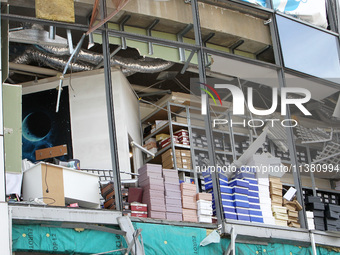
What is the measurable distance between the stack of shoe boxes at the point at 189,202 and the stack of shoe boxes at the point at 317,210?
2.60m

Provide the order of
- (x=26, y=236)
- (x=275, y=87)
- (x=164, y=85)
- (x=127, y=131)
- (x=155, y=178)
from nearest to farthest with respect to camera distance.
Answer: (x=26, y=236)
(x=155, y=178)
(x=127, y=131)
(x=275, y=87)
(x=164, y=85)

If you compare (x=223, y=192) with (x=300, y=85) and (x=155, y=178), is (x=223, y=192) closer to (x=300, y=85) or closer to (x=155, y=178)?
(x=155, y=178)

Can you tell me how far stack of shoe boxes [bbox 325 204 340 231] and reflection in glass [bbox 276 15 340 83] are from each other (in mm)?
3026

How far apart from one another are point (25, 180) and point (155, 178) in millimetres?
2340

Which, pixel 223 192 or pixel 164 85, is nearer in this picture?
pixel 223 192

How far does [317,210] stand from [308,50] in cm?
362

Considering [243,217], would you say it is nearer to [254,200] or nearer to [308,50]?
[254,200]

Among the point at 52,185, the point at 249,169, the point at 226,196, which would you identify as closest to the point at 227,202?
the point at 226,196

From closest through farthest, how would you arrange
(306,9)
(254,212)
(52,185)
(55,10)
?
(52,185), (55,10), (254,212), (306,9)

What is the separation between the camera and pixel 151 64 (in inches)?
631

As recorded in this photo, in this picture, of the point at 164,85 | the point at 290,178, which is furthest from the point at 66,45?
the point at 290,178

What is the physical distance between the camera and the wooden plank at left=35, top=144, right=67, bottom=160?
1473 centimetres

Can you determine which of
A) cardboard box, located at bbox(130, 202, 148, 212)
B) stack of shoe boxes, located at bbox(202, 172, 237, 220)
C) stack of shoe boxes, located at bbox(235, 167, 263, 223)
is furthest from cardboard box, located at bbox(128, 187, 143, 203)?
stack of shoe boxes, located at bbox(235, 167, 263, 223)

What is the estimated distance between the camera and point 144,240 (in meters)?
10.5
